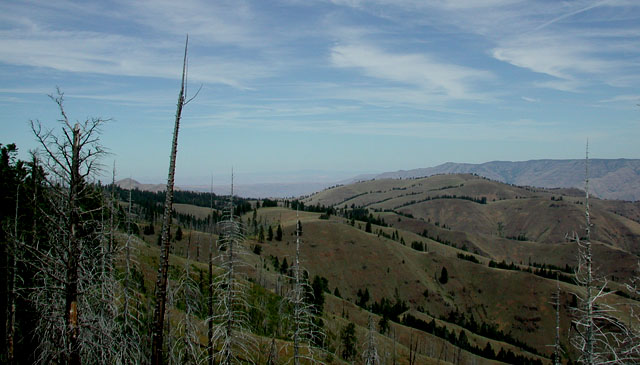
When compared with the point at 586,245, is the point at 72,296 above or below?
below

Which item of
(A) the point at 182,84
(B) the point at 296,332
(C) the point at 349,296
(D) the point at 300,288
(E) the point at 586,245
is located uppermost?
(A) the point at 182,84

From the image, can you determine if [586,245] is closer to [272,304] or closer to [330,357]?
[330,357]

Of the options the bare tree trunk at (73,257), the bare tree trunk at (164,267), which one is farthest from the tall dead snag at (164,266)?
the bare tree trunk at (73,257)

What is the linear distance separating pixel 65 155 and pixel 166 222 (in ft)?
14.2

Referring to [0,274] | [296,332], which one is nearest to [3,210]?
[0,274]

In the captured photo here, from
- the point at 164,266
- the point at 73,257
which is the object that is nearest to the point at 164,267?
the point at 164,266

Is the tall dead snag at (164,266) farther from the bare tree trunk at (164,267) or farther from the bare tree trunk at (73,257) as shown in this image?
the bare tree trunk at (73,257)

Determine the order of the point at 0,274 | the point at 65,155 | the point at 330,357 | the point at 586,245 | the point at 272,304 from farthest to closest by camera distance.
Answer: the point at 272,304 < the point at 330,357 < the point at 0,274 < the point at 586,245 < the point at 65,155

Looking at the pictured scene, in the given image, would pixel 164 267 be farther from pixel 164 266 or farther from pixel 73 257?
pixel 73 257

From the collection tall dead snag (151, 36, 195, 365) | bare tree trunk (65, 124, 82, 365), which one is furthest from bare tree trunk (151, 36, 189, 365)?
bare tree trunk (65, 124, 82, 365)

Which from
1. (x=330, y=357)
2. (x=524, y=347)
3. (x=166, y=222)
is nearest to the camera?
(x=166, y=222)

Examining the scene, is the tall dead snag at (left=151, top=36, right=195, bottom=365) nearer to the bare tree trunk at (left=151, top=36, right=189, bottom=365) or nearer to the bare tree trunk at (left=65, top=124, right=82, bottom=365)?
the bare tree trunk at (left=151, top=36, right=189, bottom=365)

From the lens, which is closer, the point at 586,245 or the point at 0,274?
the point at 586,245

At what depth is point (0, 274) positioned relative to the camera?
32.1 m
